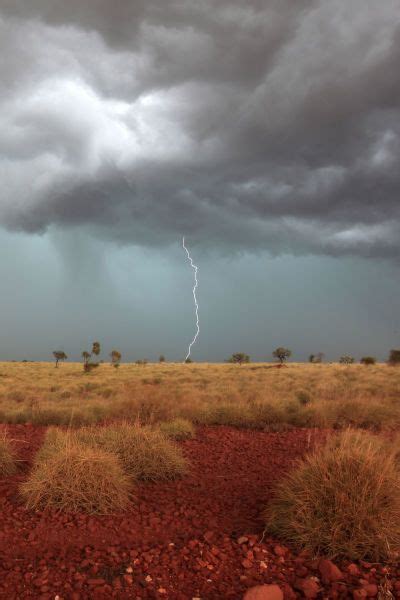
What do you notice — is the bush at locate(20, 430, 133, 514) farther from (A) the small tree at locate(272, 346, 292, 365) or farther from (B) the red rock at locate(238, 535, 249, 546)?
(A) the small tree at locate(272, 346, 292, 365)

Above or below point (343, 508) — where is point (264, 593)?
below

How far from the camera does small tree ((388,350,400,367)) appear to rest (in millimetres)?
52344

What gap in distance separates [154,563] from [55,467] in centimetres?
241

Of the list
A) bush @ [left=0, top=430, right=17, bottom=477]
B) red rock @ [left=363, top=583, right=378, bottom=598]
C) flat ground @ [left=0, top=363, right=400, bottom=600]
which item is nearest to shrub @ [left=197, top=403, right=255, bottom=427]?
flat ground @ [left=0, top=363, right=400, bottom=600]

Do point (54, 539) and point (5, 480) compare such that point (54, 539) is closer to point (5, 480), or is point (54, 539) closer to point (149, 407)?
point (5, 480)

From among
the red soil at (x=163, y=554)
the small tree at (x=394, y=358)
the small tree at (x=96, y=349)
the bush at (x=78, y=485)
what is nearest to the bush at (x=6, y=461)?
the red soil at (x=163, y=554)

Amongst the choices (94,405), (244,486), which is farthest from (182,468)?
(94,405)

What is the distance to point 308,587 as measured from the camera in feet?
15.1

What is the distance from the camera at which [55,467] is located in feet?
22.2

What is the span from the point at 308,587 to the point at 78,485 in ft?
11.3

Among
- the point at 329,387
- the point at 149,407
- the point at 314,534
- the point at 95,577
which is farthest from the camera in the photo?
the point at 329,387

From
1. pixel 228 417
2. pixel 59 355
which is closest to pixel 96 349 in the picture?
pixel 59 355

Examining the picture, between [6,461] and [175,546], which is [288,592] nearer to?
[175,546]

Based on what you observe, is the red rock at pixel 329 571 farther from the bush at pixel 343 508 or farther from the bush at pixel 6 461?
the bush at pixel 6 461
